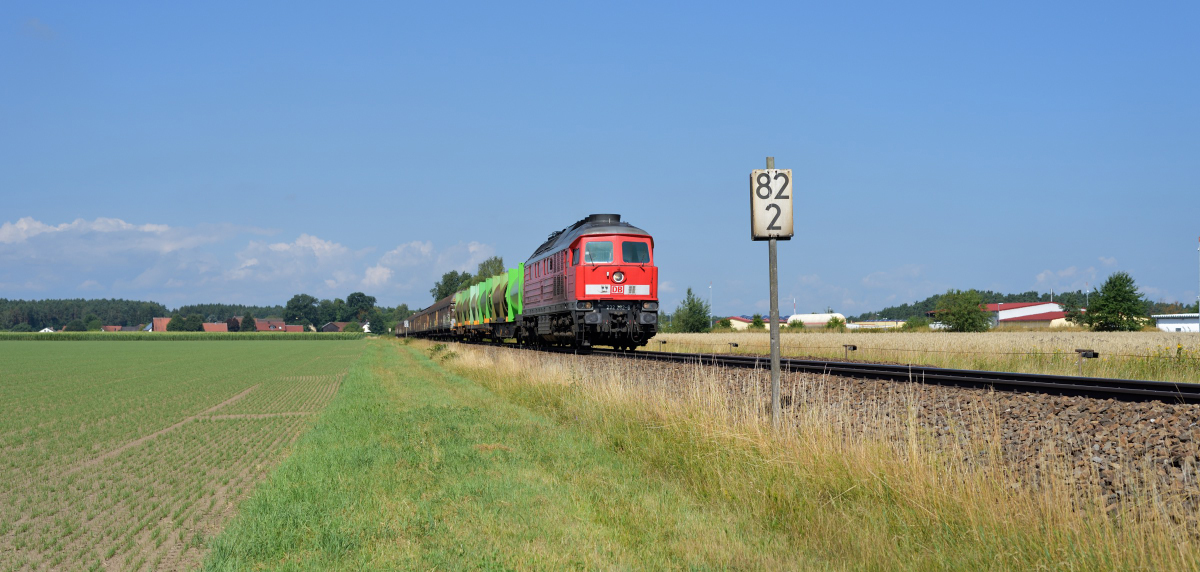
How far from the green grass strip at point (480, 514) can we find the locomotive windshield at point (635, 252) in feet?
41.6

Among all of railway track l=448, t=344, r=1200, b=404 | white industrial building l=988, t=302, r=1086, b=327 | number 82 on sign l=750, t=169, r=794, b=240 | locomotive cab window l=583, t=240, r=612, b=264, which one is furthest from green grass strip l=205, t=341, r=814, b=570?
white industrial building l=988, t=302, r=1086, b=327

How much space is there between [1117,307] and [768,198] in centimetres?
6722

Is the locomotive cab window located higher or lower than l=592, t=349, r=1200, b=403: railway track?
higher

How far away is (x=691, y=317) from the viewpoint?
86.3 metres

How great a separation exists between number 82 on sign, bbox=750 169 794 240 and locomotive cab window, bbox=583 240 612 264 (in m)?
14.6

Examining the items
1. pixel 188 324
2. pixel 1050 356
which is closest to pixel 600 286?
pixel 1050 356

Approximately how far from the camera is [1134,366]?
17.3 metres

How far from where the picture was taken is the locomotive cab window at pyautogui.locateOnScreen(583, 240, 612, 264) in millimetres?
22909

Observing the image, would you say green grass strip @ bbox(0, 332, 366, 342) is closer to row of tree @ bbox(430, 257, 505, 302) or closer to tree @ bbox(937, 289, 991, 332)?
row of tree @ bbox(430, 257, 505, 302)

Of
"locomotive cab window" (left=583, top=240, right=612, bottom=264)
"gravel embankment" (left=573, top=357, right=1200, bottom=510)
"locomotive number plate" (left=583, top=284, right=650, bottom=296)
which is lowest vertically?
"gravel embankment" (left=573, top=357, right=1200, bottom=510)

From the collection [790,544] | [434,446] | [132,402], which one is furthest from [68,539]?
[132,402]

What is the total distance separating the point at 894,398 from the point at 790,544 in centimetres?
460

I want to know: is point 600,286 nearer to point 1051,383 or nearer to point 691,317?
point 1051,383

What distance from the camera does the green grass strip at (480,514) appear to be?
5641 mm
